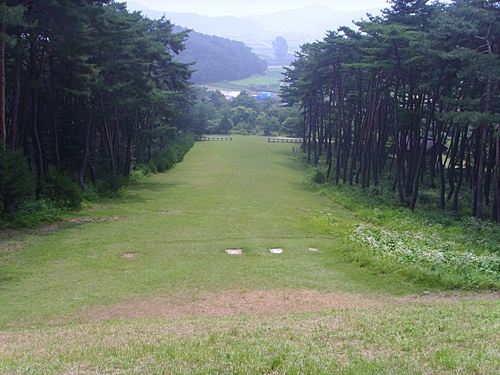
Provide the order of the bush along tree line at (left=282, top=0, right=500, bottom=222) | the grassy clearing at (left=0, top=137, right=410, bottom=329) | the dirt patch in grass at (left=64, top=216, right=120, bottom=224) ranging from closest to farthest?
the grassy clearing at (left=0, top=137, right=410, bottom=329), the dirt patch in grass at (left=64, top=216, right=120, bottom=224), the bush along tree line at (left=282, top=0, right=500, bottom=222)

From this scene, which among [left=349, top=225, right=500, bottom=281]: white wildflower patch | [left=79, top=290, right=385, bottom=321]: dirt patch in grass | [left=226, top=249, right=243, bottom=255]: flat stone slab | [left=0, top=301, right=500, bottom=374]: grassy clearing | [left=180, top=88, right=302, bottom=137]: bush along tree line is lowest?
[left=226, top=249, right=243, bottom=255]: flat stone slab

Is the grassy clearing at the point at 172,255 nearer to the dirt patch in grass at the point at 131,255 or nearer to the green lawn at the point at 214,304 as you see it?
the green lawn at the point at 214,304

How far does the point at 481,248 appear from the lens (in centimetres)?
1694

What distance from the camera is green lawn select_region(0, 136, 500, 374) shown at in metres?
6.23

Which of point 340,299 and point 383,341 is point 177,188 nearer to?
point 340,299

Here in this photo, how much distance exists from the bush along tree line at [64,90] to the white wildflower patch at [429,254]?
12.5 m

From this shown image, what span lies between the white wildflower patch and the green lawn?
1.04 meters

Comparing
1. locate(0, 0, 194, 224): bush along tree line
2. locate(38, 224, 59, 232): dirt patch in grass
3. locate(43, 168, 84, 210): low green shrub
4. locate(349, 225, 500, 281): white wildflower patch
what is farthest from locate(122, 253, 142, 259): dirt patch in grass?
locate(43, 168, 84, 210): low green shrub

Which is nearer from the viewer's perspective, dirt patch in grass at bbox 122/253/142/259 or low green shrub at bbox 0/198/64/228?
dirt patch in grass at bbox 122/253/142/259

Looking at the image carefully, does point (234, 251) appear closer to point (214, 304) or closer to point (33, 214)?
point (214, 304)

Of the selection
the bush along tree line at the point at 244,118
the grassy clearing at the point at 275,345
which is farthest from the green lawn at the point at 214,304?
the bush along tree line at the point at 244,118

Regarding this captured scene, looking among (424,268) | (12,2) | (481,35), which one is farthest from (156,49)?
(424,268)

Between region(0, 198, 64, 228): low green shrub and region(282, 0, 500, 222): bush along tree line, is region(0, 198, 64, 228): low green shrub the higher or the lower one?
the lower one

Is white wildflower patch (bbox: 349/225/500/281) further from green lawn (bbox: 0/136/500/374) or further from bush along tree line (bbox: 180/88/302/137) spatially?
bush along tree line (bbox: 180/88/302/137)
